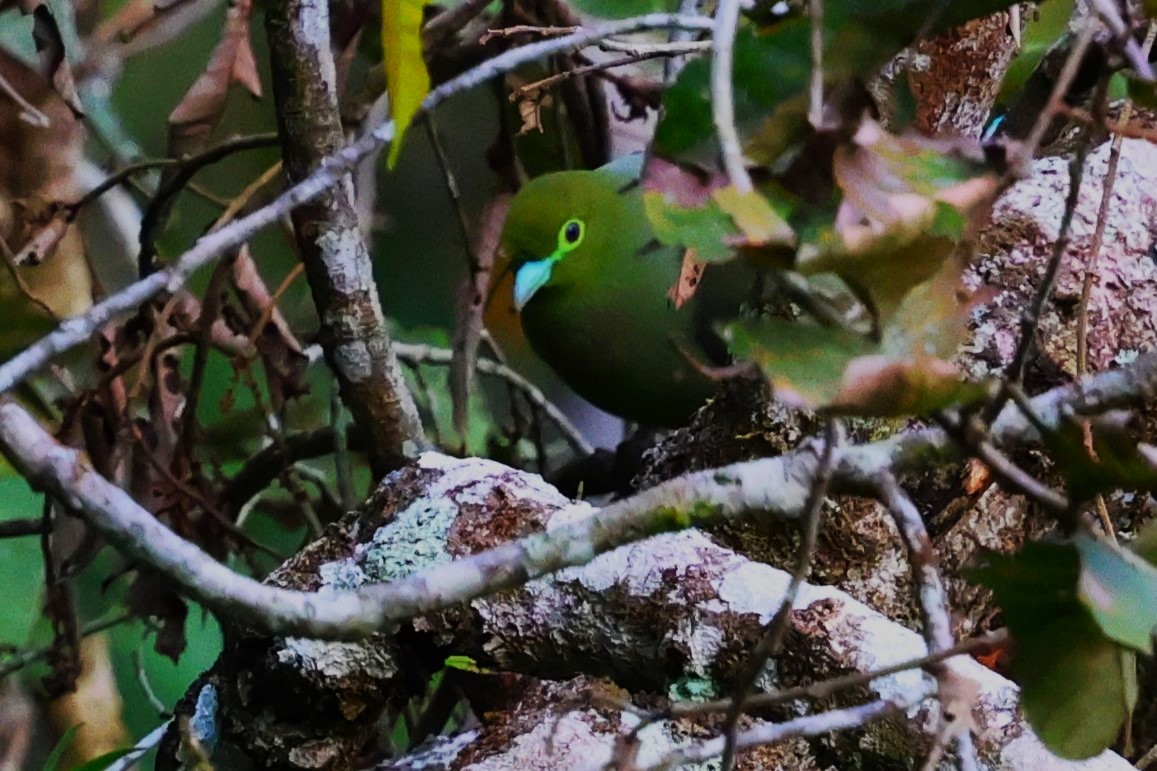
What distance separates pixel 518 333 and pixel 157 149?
75 centimetres

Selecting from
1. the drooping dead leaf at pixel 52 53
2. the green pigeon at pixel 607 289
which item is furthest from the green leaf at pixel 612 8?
the drooping dead leaf at pixel 52 53

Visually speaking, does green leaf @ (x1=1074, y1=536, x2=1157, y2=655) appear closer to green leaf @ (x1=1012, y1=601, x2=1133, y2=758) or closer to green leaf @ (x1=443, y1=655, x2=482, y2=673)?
green leaf @ (x1=1012, y1=601, x2=1133, y2=758)

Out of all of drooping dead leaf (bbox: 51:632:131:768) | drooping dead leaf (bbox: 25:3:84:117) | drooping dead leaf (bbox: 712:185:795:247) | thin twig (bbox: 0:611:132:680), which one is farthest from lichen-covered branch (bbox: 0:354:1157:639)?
drooping dead leaf (bbox: 51:632:131:768)

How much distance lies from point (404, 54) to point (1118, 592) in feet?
1.11

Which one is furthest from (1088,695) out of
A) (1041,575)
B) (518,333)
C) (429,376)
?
(518,333)

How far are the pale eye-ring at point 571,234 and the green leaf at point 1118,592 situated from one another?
969mm

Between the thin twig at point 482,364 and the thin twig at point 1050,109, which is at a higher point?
the thin twig at point 1050,109

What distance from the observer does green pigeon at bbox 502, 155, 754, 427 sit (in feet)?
4.23

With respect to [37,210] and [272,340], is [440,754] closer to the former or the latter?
[272,340]

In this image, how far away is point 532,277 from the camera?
4.39 feet

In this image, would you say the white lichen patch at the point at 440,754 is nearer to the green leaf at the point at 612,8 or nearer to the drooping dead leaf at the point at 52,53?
the drooping dead leaf at the point at 52,53

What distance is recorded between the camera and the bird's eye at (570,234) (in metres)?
1.31

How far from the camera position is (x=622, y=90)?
1.29 metres

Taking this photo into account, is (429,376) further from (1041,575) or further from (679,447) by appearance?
(1041,575)
